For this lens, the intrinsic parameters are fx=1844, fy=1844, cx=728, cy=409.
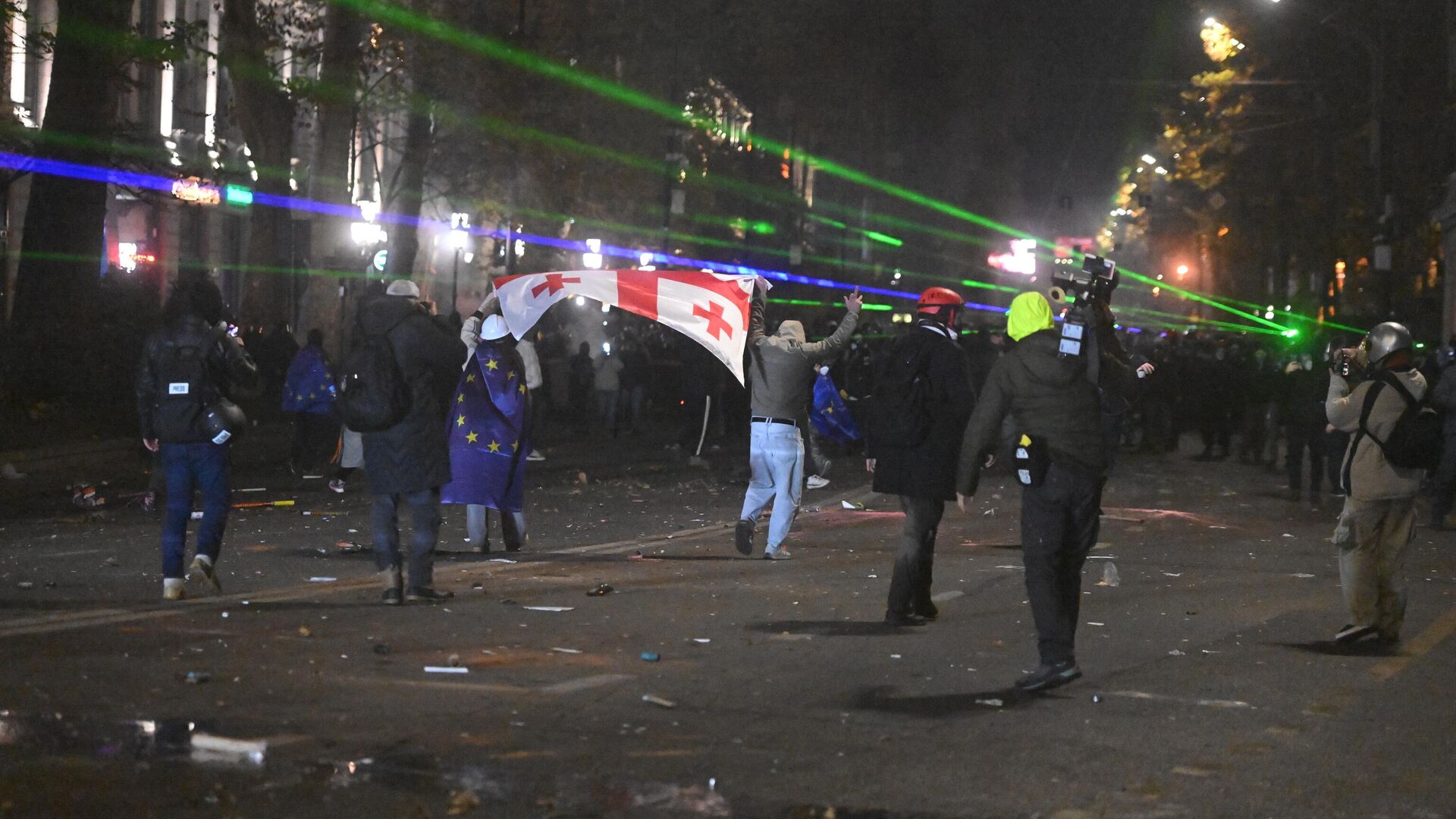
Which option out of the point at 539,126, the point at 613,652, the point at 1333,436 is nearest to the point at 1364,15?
the point at 539,126

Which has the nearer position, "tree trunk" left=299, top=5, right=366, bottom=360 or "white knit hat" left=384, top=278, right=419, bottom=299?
"white knit hat" left=384, top=278, right=419, bottom=299

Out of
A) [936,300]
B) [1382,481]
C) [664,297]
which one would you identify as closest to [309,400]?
[664,297]

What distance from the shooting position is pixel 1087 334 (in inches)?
319

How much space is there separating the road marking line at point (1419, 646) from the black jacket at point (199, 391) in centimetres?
589

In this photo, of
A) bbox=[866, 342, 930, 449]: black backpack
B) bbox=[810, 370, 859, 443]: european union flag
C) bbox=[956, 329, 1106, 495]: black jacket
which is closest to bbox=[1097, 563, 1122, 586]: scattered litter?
bbox=[866, 342, 930, 449]: black backpack

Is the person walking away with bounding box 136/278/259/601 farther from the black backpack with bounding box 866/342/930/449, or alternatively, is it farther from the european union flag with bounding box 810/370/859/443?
the european union flag with bounding box 810/370/859/443

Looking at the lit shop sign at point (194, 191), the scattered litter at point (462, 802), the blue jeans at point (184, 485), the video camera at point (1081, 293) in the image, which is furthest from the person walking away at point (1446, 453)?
the lit shop sign at point (194, 191)

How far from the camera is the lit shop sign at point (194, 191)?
106 feet

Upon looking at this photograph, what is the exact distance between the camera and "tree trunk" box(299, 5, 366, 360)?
1283 inches

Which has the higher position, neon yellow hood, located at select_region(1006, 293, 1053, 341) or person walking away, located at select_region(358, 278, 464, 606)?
neon yellow hood, located at select_region(1006, 293, 1053, 341)

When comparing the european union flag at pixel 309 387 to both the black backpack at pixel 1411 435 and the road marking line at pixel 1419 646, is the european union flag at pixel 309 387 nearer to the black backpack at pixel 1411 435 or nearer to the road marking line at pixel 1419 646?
the road marking line at pixel 1419 646

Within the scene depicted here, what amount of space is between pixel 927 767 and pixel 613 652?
98.3 inches

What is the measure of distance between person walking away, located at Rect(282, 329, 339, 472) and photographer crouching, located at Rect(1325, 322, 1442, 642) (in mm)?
11768

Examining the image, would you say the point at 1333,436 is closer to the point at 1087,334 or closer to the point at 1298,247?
the point at 1087,334
